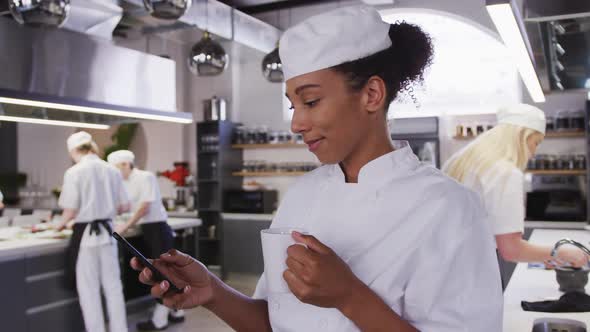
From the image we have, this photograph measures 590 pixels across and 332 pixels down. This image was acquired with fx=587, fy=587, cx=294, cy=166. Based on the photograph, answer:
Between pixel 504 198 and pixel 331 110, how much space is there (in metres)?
1.50

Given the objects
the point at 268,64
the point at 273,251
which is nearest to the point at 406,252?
the point at 273,251

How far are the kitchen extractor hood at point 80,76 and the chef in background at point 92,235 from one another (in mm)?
410

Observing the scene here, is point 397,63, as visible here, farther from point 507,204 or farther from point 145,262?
point 507,204

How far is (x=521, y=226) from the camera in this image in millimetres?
2252

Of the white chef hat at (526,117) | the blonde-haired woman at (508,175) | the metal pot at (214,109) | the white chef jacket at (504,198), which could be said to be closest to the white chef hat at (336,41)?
the blonde-haired woman at (508,175)

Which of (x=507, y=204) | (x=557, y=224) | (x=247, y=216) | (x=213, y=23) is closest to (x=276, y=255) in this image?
(x=507, y=204)

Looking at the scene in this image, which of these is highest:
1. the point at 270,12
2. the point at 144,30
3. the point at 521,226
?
the point at 270,12

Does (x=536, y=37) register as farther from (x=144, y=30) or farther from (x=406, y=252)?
(x=144, y=30)

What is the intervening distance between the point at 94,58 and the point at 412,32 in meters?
4.23

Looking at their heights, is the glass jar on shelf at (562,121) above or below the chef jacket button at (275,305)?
above

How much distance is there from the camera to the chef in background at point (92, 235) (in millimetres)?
4426

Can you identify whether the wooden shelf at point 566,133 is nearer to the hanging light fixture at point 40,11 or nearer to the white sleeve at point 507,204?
the white sleeve at point 507,204

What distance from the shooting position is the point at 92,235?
446 centimetres

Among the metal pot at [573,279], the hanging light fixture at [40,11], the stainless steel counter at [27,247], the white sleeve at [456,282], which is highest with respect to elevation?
the hanging light fixture at [40,11]
